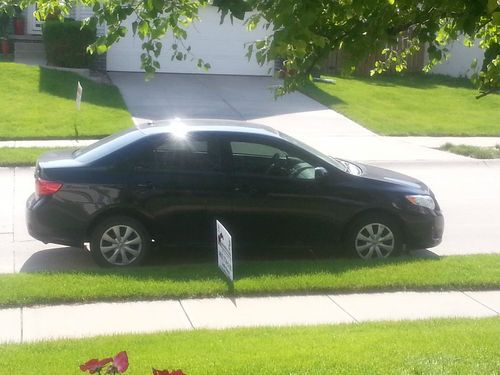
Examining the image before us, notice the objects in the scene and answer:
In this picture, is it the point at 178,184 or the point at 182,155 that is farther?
the point at 182,155

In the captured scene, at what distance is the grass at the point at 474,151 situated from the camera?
17812mm

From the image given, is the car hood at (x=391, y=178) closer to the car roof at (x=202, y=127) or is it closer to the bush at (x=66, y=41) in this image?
the car roof at (x=202, y=127)

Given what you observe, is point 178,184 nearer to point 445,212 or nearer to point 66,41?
point 445,212

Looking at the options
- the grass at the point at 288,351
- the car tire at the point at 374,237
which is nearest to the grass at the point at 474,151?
the car tire at the point at 374,237

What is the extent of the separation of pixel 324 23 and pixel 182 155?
4.70 metres

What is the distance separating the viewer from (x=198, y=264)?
8992mm

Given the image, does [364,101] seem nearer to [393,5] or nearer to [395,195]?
Result: [395,195]

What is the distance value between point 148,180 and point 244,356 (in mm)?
3628

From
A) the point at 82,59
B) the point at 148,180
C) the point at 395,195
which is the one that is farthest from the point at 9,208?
the point at 82,59

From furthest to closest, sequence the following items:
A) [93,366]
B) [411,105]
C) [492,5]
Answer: [411,105]
[492,5]
[93,366]

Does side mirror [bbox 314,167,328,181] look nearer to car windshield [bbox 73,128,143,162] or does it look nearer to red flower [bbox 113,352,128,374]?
car windshield [bbox 73,128,143,162]

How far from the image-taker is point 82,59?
24828 mm

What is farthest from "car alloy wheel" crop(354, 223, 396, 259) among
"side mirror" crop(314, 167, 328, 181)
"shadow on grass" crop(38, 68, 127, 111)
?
"shadow on grass" crop(38, 68, 127, 111)

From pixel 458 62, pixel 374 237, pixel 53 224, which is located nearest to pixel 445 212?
pixel 374 237
